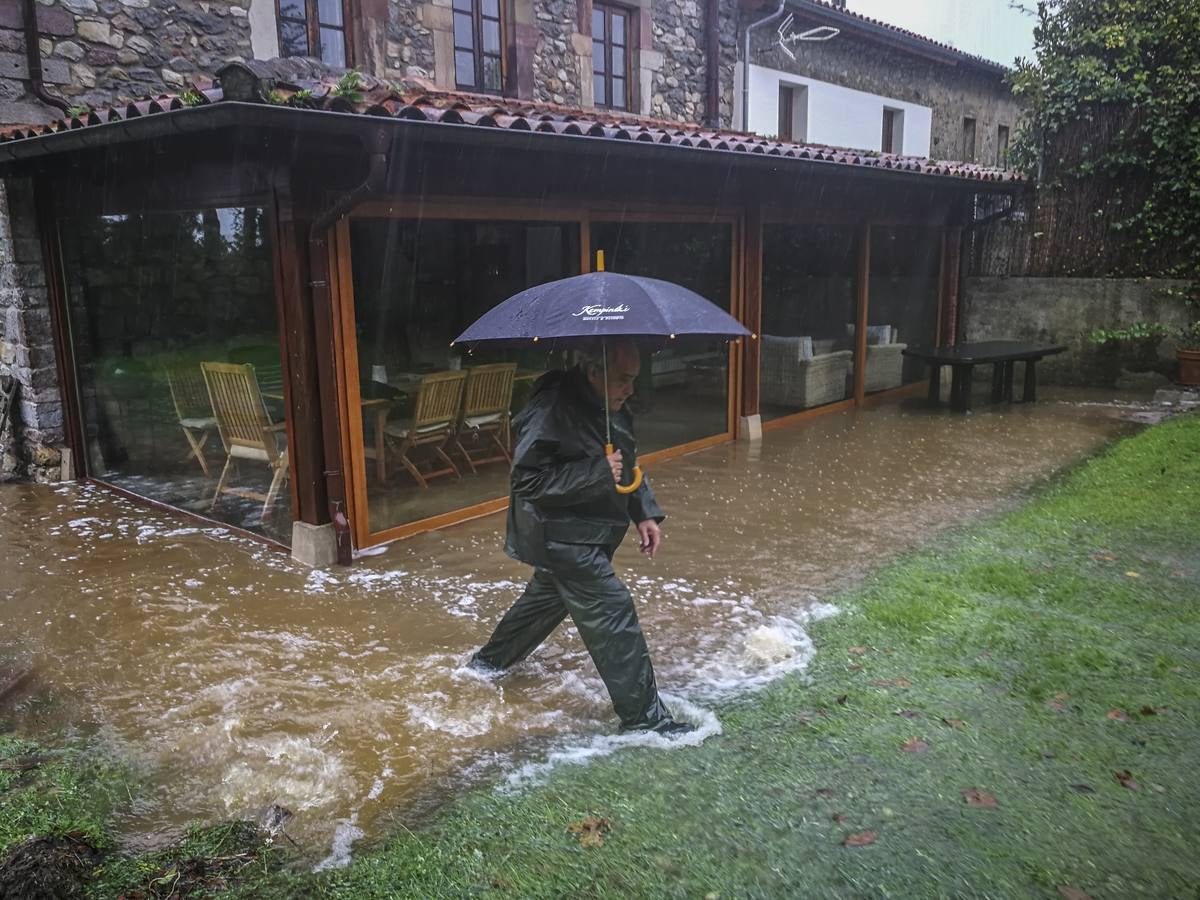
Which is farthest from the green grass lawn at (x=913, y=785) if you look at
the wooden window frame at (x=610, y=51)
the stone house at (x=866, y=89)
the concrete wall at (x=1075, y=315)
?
the stone house at (x=866, y=89)

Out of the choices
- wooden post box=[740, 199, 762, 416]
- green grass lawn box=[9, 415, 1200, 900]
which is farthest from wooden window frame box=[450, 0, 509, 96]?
green grass lawn box=[9, 415, 1200, 900]

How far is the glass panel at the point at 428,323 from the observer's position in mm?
6293

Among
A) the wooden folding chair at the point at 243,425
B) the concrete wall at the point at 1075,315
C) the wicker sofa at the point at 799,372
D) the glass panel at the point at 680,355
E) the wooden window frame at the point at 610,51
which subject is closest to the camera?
the wooden folding chair at the point at 243,425

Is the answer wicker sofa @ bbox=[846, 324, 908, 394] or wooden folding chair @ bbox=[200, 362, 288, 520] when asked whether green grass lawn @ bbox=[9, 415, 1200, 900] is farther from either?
wicker sofa @ bbox=[846, 324, 908, 394]

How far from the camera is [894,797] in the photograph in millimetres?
3229

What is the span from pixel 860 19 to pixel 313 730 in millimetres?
15774

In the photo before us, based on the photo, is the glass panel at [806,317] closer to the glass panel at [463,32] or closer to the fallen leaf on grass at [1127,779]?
the glass panel at [463,32]

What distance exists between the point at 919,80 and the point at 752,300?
12085 millimetres

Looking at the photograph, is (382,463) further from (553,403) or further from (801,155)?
(801,155)

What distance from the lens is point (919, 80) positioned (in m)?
18.9

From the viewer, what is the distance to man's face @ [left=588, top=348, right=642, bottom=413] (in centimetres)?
368

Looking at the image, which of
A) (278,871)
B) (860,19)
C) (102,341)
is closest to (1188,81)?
(860,19)

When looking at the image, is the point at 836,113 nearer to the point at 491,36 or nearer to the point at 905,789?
the point at 491,36

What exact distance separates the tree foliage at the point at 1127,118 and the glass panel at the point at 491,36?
23.0ft
